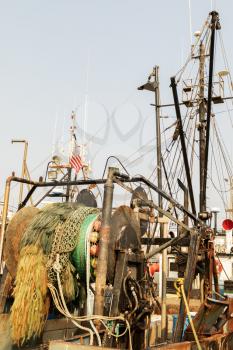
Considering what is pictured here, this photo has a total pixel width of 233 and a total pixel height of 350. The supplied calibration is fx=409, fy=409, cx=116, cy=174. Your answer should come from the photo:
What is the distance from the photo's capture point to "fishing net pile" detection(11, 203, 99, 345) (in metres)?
5.47

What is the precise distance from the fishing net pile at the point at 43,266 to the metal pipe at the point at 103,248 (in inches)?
23.9

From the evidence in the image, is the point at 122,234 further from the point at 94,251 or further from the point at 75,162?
the point at 75,162

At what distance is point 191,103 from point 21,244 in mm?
16583

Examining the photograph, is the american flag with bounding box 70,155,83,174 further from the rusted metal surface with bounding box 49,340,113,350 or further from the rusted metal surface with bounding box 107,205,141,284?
the rusted metal surface with bounding box 49,340,113,350

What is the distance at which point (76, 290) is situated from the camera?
6.03 meters

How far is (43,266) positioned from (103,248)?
1047mm

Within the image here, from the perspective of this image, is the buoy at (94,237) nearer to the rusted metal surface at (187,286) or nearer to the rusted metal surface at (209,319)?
the rusted metal surface at (187,286)

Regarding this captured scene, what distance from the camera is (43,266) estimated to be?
18.5 feet

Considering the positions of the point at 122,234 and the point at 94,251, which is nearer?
the point at 94,251

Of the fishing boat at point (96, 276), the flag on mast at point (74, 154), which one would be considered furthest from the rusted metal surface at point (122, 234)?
the flag on mast at point (74, 154)

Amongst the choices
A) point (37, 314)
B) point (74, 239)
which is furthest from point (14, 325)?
point (74, 239)

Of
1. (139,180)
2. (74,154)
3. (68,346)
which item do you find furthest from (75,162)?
(68,346)

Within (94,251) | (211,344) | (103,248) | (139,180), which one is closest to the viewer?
(103,248)

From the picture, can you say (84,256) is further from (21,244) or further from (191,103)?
(191,103)
